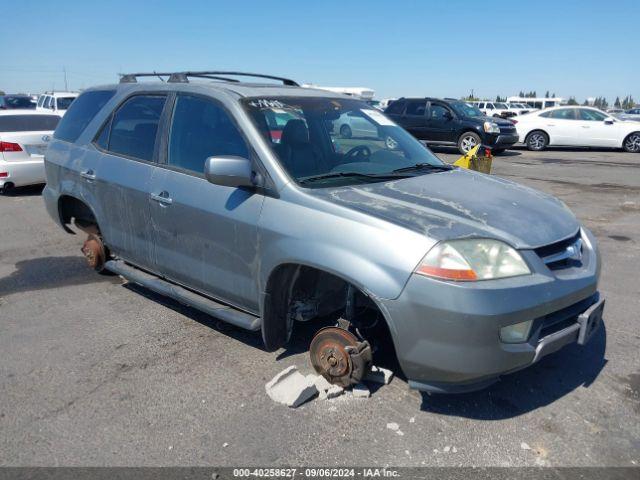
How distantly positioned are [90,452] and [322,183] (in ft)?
6.46

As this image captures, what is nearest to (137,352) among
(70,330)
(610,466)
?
(70,330)

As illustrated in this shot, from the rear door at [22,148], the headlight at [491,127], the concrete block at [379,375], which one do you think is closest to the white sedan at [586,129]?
the headlight at [491,127]

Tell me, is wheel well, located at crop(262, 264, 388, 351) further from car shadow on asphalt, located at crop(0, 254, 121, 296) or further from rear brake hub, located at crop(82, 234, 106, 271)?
car shadow on asphalt, located at crop(0, 254, 121, 296)

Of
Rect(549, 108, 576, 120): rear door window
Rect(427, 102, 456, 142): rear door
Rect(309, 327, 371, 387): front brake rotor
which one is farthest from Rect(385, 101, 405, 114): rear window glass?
Rect(309, 327, 371, 387): front brake rotor

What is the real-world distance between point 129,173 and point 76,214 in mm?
1497

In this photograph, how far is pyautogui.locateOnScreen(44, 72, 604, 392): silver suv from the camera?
270 cm

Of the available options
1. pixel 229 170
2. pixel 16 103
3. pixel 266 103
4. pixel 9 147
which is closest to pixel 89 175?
pixel 266 103

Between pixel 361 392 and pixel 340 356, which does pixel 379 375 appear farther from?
pixel 340 356

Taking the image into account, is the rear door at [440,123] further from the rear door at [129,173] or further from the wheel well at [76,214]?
the rear door at [129,173]

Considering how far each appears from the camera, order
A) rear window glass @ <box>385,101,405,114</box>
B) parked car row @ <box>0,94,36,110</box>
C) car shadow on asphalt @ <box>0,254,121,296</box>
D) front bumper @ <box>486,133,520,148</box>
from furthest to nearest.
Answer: parked car row @ <box>0,94,36,110</box>
rear window glass @ <box>385,101,405,114</box>
front bumper @ <box>486,133,520,148</box>
car shadow on asphalt @ <box>0,254,121,296</box>

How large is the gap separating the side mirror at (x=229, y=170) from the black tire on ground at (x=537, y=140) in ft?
58.9

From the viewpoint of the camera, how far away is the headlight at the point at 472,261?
2656mm

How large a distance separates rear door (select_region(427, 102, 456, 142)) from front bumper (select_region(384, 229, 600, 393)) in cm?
1434

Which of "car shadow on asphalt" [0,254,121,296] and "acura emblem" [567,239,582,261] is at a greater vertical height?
"acura emblem" [567,239,582,261]
